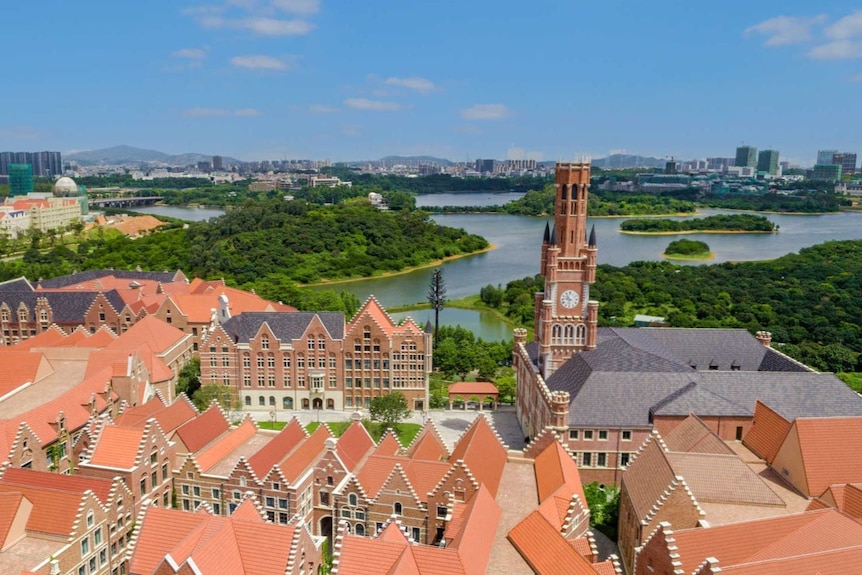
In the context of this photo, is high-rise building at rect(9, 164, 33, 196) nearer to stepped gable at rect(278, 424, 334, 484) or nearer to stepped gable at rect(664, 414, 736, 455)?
stepped gable at rect(278, 424, 334, 484)

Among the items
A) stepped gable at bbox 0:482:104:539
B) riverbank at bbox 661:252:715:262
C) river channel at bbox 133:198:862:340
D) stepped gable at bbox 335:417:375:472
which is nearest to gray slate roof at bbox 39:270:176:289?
river channel at bbox 133:198:862:340

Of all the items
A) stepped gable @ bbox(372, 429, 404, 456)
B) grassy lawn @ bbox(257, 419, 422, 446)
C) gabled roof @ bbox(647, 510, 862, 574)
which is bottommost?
grassy lawn @ bbox(257, 419, 422, 446)

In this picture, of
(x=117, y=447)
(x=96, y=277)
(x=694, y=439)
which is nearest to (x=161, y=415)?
(x=117, y=447)

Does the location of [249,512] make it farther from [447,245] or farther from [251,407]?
[447,245]

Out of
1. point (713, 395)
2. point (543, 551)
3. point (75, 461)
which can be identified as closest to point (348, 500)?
point (543, 551)

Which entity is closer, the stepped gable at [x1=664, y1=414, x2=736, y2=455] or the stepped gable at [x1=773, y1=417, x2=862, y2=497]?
the stepped gable at [x1=773, y1=417, x2=862, y2=497]

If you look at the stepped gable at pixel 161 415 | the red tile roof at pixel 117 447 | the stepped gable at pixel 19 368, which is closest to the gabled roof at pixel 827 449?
the red tile roof at pixel 117 447

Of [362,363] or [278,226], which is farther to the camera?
[278,226]
